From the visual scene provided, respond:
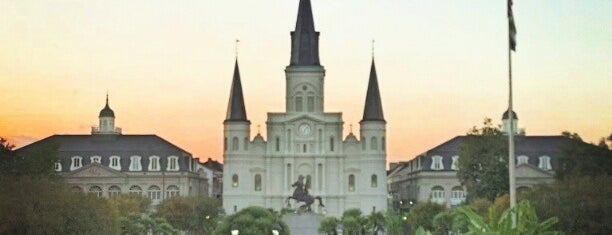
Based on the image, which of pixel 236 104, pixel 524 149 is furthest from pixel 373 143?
pixel 524 149

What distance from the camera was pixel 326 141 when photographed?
445 ft

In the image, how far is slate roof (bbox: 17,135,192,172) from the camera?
139 meters

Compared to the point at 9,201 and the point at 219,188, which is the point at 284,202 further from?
the point at 9,201

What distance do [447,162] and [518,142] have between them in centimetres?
932

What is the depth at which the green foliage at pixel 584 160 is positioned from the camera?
83438 millimetres

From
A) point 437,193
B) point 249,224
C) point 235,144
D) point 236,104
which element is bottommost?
point 249,224

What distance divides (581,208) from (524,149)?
84264 millimetres

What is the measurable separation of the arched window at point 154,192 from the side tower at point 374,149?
22740mm

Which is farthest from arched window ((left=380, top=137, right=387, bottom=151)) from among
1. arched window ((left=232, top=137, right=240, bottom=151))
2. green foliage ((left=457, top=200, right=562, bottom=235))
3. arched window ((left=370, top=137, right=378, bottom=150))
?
green foliage ((left=457, top=200, right=562, bottom=235))

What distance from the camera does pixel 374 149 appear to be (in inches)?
5354

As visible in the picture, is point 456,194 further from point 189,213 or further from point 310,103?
point 189,213

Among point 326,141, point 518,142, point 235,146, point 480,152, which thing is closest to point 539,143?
point 518,142

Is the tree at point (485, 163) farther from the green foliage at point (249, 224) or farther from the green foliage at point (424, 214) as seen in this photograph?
the green foliage at point (249, 224)

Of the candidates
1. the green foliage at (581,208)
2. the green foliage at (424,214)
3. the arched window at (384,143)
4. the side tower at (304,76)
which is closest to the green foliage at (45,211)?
the green foliage at (581,208)
